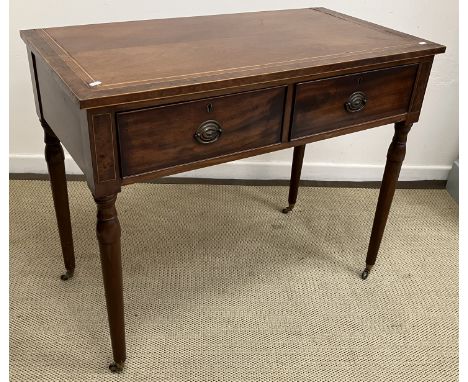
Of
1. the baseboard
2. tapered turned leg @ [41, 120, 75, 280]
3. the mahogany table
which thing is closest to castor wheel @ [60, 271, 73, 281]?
tapered turned leg @ [41, 120, 75, 280]

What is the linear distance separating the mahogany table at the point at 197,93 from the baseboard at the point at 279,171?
0.82 metres

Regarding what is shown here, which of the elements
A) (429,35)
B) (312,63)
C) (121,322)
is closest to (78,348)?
(121,322)

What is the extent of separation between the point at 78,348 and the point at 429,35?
71.5 inches

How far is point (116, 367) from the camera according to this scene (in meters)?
1.42

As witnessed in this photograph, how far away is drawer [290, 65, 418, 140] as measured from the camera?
1287 mm

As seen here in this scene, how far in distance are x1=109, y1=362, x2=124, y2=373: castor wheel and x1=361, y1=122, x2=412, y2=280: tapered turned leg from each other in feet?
2.93

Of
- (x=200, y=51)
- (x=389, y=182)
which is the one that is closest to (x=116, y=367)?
(x=200, y=51)

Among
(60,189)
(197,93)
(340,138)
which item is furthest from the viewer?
(340,138)

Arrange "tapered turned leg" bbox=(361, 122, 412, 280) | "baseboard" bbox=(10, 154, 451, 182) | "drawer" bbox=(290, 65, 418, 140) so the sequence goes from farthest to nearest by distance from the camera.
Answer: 1. "baseboard" bbox=(10, 154, 451, 182)
2. "tapered turned leg" bbox=(361, 122, 412, 280)
3. "drawer" bbox=(290, 65, 418, 140)

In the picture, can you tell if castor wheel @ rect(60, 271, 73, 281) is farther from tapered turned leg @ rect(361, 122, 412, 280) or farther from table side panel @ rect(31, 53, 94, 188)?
tapered turned leg @ rect(361, 122, 412, 280)

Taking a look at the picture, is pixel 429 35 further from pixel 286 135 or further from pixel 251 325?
pixel 251 325

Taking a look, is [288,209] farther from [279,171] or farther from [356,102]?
[356,102]

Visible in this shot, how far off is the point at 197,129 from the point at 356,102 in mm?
473

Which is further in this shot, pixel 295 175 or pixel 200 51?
pixel 295 175
